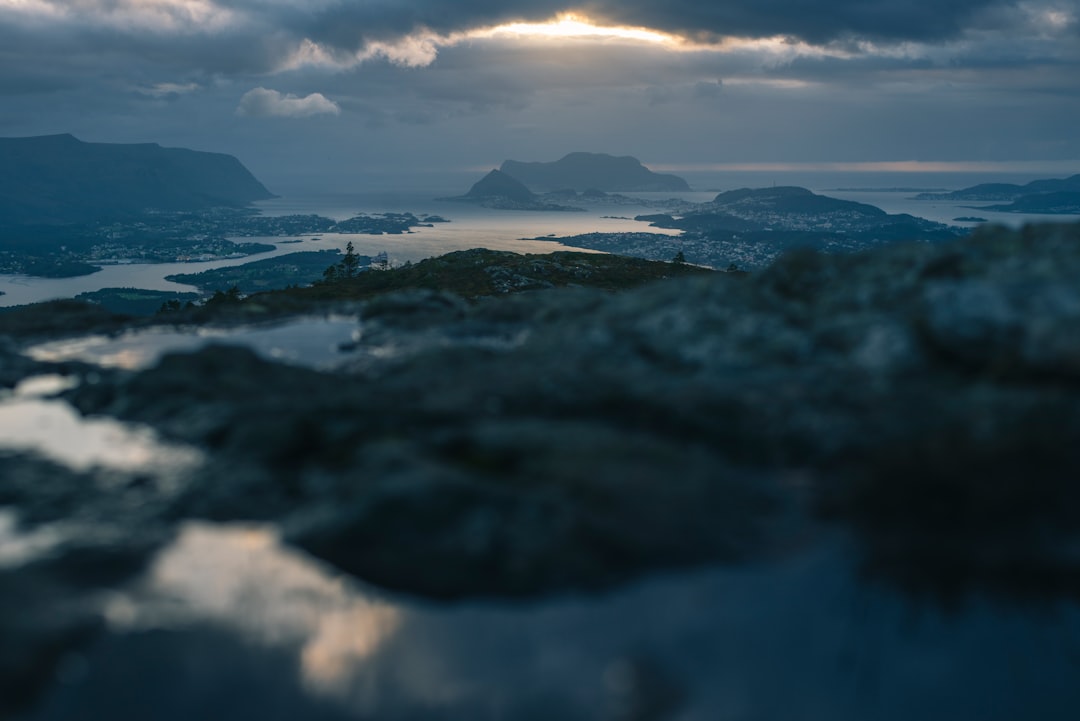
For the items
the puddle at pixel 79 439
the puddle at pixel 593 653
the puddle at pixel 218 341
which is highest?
the puddle at pixel 218 341

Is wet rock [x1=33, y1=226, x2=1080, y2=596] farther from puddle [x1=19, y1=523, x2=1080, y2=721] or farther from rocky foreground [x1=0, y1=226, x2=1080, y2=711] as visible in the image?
puddle [x1=19, y1=523, x2=1080, y2=721]

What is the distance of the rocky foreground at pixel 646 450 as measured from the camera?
73.3ft

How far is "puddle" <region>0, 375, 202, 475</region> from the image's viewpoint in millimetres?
29328

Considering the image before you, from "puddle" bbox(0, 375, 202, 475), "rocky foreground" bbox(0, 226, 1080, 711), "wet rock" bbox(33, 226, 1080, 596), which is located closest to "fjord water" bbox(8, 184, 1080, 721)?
"rocky foreground" bbox(0, 226, 1080, 711)

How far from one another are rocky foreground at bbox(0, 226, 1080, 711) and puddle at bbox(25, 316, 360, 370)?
510 cm

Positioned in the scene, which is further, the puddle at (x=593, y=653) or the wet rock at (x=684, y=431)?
the wet rock at (x=684, y=431)

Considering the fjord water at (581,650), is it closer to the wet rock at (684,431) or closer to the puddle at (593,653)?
the puddle at (593,653)

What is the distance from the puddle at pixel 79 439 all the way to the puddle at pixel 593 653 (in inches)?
334

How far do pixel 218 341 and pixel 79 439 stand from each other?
44.6 feet

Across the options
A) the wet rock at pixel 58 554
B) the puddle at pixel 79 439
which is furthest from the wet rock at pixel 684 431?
the wet rock at pixel 58 554

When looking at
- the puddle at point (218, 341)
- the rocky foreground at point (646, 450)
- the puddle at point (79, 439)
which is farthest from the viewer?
the puddle at point (218, 341)

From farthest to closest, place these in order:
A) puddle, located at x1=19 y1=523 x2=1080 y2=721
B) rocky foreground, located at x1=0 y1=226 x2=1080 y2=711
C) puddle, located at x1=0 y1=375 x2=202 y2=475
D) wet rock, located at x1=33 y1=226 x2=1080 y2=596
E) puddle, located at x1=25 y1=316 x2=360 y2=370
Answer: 1. puddle, located at x1=25 y1=316 x2=360 y2=370
2. puddle, located at x1=0 y1=375 x2=202 y2=475
3. wet rock, located at x1=33 y1=226 x2=1080 y2=596
4. rocky foreground, located at x1=0 y1=226 x2=1080 y2=711
5. puddle, located at x1=19 y1=523 x2=1080 y2=721

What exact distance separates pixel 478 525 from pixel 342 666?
19.7ft

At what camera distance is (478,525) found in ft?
75.5
